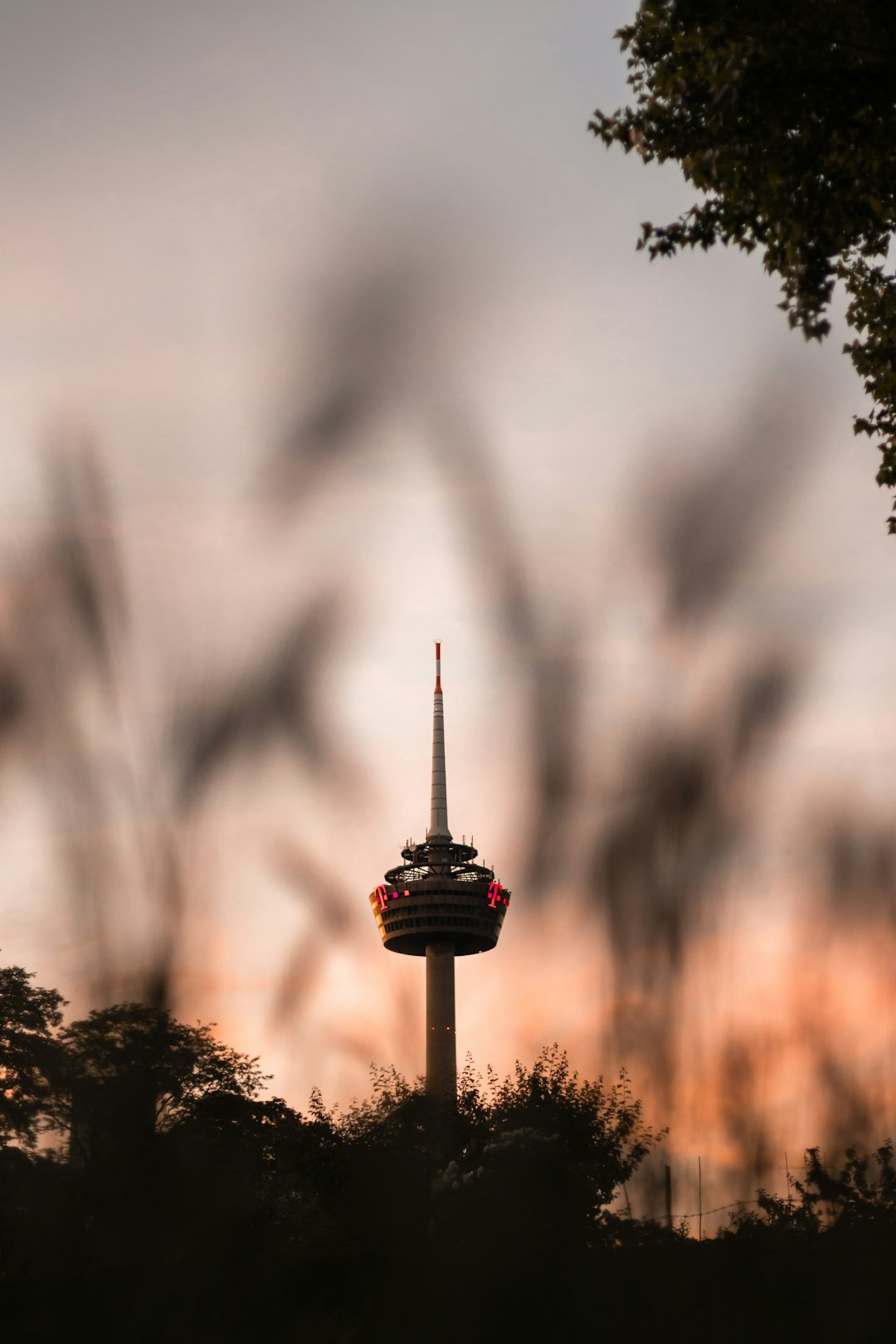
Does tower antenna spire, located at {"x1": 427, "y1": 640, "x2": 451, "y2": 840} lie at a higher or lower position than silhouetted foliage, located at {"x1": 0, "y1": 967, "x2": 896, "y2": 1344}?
higher

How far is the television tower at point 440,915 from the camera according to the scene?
483ft

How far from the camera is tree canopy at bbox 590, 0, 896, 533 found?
20.6m

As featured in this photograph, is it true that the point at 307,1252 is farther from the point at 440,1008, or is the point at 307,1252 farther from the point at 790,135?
the point at 440,1008

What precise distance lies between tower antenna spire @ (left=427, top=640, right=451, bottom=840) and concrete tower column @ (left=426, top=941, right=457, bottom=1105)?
45.9 feet

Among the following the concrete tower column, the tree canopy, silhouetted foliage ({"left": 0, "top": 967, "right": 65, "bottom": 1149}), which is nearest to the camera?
the tree canopy

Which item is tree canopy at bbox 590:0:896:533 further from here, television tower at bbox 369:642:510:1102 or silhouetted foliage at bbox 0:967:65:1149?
television tower at bbox 369:642:510:1102

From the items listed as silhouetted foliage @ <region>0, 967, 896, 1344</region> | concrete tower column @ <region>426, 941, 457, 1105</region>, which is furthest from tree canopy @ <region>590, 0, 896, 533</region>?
concrete tower column @ <region>426, 941, 457, 1105</region>

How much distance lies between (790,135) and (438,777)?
148m

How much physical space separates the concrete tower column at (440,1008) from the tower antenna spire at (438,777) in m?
14.0

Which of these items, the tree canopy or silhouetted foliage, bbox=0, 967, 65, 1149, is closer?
the tree canopy

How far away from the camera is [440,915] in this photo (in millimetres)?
147125

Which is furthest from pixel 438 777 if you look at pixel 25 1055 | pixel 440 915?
pixel 25 1055

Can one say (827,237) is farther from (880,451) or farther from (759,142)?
(880,451)

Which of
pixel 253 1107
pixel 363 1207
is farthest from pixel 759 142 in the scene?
pixel 253 1107
